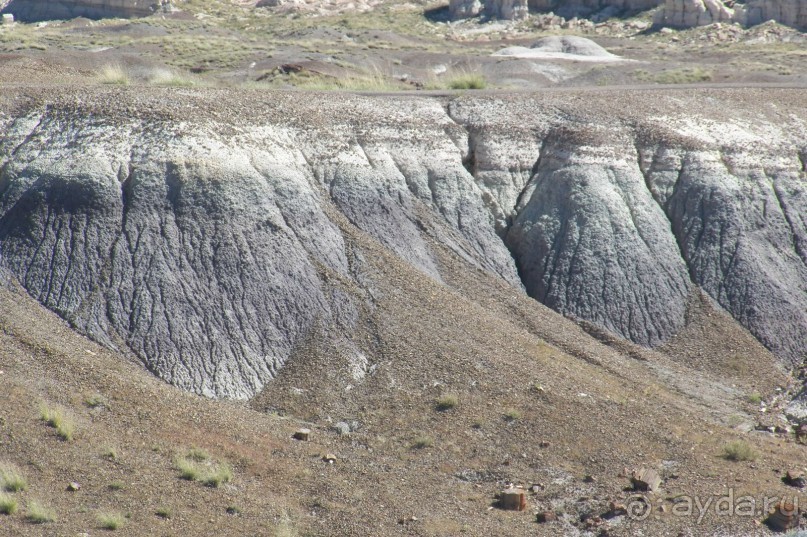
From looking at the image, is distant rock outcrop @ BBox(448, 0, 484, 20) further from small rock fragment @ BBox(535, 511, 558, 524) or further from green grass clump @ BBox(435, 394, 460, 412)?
small rock fragment @ BBox(535, 511, 558, 524)

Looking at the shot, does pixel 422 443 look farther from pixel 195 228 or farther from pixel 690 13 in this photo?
pixel 690 13

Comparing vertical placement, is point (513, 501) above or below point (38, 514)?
below

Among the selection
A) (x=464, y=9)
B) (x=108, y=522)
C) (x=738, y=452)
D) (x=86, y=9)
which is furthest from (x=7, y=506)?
(x=86, y=9)

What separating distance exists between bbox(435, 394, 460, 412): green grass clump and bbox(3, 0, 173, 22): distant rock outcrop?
4849 centimetres

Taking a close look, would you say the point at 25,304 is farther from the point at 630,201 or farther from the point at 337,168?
the point at 630,201

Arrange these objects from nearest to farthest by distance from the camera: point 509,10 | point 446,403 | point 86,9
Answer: point 446,403, point 509,10, point 86,9

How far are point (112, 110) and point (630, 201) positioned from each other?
37.5ft

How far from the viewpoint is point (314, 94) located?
24688 millimetres

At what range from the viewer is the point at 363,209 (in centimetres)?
2239

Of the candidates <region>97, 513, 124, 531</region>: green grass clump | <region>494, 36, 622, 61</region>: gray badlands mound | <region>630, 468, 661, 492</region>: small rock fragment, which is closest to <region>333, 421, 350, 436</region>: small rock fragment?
<region>630, 468, 661, 492</region>: small rock fragment

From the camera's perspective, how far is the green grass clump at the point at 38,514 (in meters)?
12.9

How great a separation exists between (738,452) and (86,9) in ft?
177

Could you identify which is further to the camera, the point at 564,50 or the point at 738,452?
the point at 564,50

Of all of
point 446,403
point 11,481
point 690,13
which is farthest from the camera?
point 690,13
